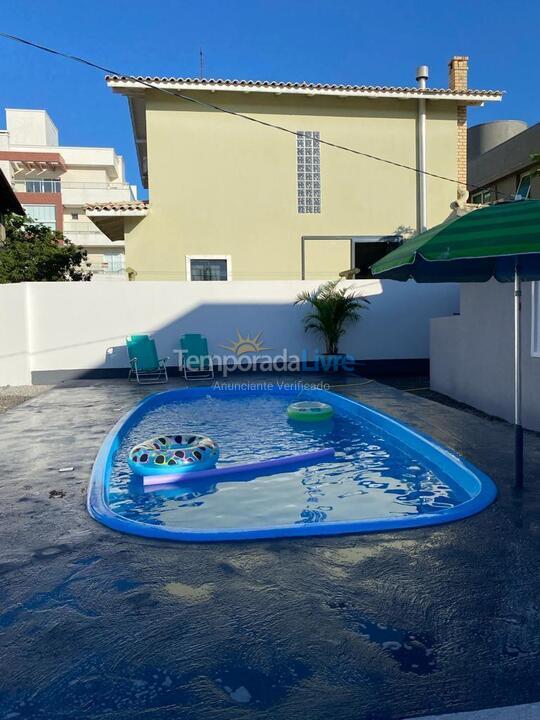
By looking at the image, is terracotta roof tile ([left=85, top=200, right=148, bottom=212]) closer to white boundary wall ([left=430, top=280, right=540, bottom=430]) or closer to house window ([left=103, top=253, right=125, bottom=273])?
white boundary wall ([left=430, top=280, right=540, bottom=430])

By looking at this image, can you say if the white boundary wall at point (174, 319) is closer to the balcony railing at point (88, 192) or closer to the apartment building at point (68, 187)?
the apartment building at point (68, 187)

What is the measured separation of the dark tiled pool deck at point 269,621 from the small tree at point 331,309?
972cm

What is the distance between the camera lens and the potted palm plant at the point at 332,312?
1396 cm

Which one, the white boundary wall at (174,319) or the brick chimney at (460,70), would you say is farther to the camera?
the brick chimney at (460,70)

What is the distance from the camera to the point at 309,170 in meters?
Answer: 16.8

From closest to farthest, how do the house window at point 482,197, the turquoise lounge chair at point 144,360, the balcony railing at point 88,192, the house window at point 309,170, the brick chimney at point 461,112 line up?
the turquoise lounge chair at point 144,360 < the house window at point 309,170 < the brick chimney at point 461,112 < the house window at point 482,197 < the balcony railing at point 88,192

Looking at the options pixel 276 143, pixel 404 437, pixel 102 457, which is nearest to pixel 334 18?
pixel 276 143

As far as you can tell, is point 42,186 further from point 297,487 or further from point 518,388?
point 518,388

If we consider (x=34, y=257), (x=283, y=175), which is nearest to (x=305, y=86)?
(x=283, y=175)

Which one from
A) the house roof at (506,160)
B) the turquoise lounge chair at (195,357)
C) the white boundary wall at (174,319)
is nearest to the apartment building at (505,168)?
the house roof at (506,160)

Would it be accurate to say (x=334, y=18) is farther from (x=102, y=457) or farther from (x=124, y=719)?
(x=124, y=719)

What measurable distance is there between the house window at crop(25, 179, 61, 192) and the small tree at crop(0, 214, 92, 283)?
35.6m

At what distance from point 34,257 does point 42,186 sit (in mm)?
38897

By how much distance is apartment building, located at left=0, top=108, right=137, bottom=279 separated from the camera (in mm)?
51906
